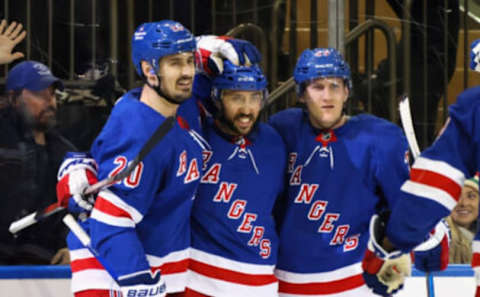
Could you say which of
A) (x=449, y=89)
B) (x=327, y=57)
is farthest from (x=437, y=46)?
(x=327, y=57)

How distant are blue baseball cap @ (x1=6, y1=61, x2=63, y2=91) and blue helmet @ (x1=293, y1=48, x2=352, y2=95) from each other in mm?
897

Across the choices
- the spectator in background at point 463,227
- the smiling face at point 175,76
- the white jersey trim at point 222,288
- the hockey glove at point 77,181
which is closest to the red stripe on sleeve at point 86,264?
the hockey glove at point 77,181

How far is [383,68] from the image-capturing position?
345 cm

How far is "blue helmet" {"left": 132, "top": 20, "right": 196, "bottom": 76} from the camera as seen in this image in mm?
2570

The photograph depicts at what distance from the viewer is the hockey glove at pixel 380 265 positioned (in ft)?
7.18

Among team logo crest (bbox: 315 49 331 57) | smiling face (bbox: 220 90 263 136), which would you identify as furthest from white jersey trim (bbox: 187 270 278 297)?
team logo crest (bbox: 315 49 331 57)

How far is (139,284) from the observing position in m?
2.45

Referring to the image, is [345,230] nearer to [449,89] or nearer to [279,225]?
[279,225]

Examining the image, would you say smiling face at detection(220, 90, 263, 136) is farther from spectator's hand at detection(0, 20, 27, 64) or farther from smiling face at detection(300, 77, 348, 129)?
spectator's hand at detection(0, 20, 27, 64)

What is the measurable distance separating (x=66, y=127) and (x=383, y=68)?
105 centimetres

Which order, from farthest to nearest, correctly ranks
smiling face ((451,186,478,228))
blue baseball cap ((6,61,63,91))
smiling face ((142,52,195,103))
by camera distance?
1. smiling face ((451,186,478,228))
2. blue baseball cap ((6,61,63,91))
3. smiling face ((142,52,195,103))

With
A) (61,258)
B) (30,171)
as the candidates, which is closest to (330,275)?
(61,258)

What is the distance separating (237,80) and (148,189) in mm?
413

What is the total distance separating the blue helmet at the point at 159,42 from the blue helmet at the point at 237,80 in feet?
0.45
